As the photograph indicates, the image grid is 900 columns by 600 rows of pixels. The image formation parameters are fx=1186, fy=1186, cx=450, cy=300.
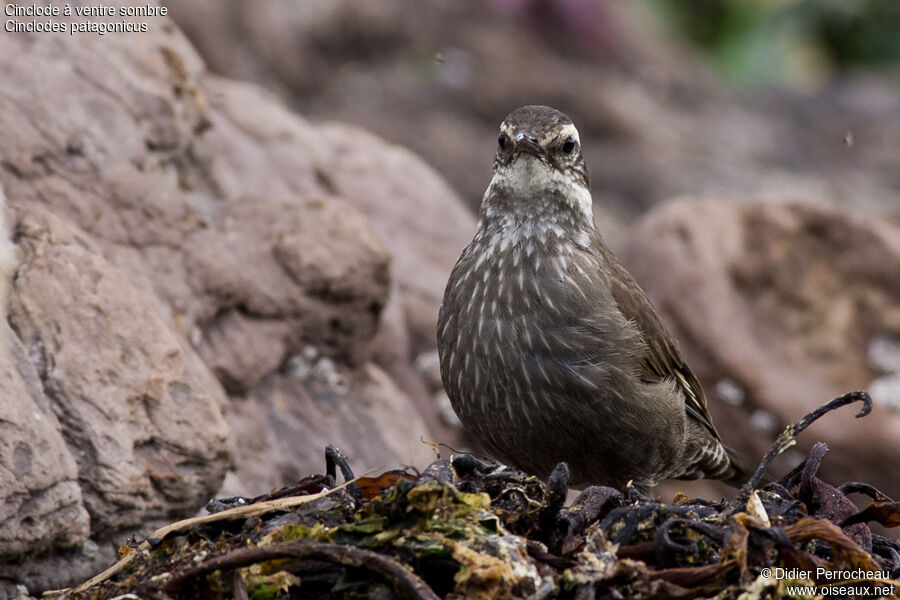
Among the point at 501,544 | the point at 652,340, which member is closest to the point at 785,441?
the point at 501,544

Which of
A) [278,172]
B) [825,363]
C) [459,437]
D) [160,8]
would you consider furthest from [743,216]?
[160,8]

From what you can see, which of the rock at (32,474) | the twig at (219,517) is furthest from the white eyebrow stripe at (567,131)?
the rock at (32,474)

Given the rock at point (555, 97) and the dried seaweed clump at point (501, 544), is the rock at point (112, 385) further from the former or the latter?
the rock at point (555, 97)

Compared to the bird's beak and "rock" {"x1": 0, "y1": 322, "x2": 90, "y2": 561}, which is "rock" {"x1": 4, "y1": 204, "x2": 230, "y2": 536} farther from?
the bird's beak

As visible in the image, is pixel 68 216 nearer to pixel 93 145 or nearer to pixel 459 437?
pixel 93 145

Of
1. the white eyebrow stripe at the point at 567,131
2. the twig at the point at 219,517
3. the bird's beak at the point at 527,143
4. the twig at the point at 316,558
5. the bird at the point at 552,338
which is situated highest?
the white eyebrow stripe at the point at 567,131

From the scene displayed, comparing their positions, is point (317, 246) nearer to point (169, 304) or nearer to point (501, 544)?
point (169, 304)

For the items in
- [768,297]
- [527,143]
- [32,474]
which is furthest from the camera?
[768,297]

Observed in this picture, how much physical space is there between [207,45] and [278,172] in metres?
4.05

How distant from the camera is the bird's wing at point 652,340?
496 cm

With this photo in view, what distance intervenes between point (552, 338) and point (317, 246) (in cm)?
139

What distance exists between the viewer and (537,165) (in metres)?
4.90

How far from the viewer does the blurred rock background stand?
4.17 metres

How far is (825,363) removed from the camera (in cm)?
738
